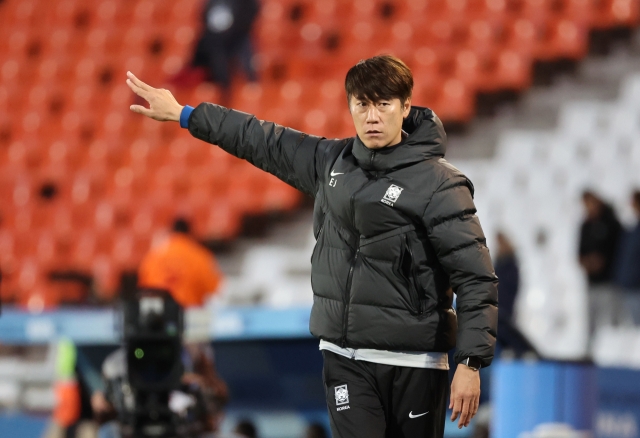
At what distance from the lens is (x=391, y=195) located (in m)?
2.32

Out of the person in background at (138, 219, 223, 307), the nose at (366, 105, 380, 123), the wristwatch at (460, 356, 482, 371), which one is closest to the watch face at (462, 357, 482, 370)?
the wristwatch at (460, 356, 482, 371)

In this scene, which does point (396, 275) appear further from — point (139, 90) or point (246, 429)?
point (246, 429)

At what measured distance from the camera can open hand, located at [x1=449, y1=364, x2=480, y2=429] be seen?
2.24 metres

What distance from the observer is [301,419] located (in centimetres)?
593

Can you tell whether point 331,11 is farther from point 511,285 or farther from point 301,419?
point 301,419

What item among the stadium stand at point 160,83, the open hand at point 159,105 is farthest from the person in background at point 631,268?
the open hand at point 159,105

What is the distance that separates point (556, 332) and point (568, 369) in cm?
337

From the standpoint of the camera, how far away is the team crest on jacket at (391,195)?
2314mm

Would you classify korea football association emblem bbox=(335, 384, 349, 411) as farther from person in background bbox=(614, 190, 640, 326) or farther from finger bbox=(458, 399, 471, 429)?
person in background bbox=(614, 190, 640, 326)

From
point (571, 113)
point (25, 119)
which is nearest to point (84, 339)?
point (571, 113)

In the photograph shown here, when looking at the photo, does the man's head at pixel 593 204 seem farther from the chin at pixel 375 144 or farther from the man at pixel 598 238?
the chin at pixel 375 144

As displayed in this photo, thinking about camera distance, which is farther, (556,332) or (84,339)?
(556,332)

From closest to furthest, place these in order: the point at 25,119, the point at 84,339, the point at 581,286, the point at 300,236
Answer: the point at 84,339
the point at 581,286
the point at 300,236
the point at 25,119

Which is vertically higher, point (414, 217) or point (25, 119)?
point (25, 119)
